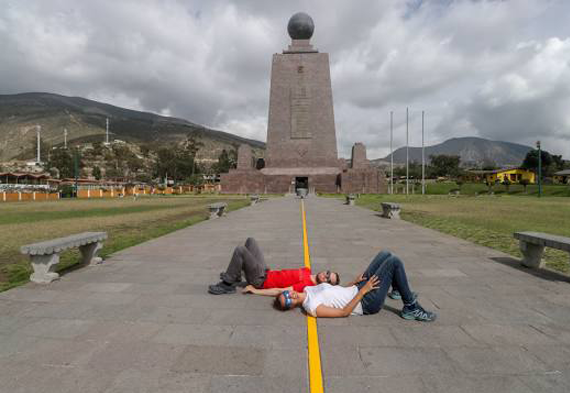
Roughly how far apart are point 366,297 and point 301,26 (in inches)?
2005

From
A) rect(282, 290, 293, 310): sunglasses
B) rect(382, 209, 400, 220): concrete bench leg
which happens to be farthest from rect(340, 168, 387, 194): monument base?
rect(282, 290, 293, 310): sunglasses

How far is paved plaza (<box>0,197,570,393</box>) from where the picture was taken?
2.50 meters

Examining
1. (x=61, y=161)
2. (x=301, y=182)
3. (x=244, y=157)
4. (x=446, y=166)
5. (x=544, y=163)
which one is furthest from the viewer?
(x=446, y=166)

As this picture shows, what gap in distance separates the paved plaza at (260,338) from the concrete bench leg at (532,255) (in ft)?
1.31

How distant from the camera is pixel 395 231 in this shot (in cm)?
1042

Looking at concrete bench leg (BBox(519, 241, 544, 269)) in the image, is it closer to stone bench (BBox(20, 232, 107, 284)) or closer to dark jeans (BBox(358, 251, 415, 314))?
dark jeans (BBox(358, 251, 415, 314))

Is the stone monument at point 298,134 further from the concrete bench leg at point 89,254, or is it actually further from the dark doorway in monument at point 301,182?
the concrete bench leg at point 89,254

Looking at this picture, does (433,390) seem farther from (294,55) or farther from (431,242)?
(294,55)

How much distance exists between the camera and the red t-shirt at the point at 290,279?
13.8 feet

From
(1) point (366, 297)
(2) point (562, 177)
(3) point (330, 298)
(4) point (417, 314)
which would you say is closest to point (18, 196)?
(3) point (330, 298)

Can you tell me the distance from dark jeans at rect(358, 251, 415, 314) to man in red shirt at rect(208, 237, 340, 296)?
30.2 inches

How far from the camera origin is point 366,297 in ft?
12.1

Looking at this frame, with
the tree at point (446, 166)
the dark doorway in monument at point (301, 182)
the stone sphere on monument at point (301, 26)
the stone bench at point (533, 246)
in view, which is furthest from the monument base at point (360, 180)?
the tree at point (446, 166)

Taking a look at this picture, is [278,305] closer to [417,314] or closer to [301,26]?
[417,314]
